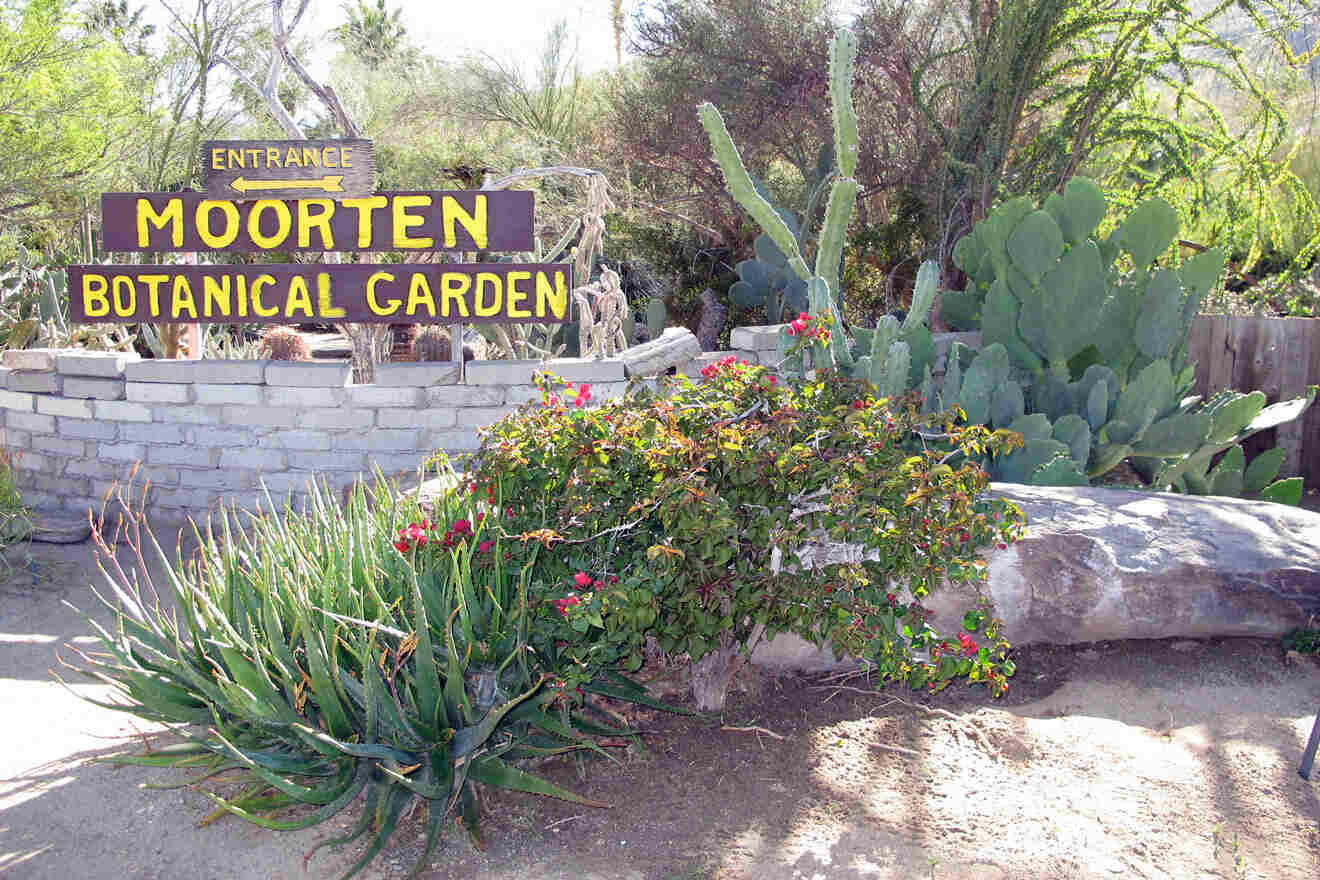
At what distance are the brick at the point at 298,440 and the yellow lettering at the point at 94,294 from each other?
1453mm

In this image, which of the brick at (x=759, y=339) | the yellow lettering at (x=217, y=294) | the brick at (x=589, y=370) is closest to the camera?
the brick at (x=589, y=370)

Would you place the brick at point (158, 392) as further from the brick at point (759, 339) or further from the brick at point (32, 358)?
the brick at point (759, 339)

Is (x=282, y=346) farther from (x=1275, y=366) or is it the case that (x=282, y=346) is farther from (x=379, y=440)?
(x=1275, y=366)

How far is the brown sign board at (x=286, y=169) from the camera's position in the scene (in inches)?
272

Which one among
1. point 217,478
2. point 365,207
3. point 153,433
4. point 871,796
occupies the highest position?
point 365,207

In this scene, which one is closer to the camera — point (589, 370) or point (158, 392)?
point (589, 370)

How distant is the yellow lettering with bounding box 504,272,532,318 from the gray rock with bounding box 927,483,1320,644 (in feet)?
12.2

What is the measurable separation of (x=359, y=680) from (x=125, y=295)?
4.81 m

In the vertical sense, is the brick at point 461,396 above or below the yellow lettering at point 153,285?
below

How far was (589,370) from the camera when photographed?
6715 millimetres

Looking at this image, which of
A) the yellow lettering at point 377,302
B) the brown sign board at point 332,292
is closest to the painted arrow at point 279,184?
the brown sign board at point 332,292

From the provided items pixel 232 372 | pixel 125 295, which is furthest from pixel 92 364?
pixel 232 372

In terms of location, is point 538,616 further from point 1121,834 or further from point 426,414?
point 426,414

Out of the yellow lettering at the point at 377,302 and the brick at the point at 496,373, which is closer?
the brick at the point at 496,373
